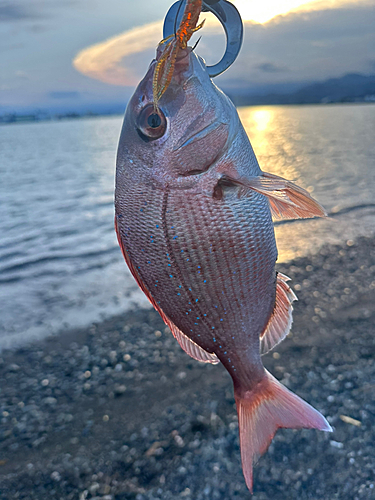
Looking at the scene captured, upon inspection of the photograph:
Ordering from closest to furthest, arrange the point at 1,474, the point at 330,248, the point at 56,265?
the point at 1,474
the point at 330,248
the point at 56,265

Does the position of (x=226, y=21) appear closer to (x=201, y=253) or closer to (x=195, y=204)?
(x=195, y=204)

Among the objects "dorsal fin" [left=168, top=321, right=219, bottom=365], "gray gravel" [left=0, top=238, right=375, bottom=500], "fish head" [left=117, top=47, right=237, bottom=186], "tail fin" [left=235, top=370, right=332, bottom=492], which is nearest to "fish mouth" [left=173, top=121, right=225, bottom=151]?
"fish head" [left=117, top=47, right=237, bottom=186]

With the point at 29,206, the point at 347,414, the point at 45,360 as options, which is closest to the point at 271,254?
the point at 347,414

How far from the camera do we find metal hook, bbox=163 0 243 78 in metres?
1.56

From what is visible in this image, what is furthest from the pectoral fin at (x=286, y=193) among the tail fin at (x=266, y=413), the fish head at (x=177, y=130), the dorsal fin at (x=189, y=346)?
the tail fin at (x=266, y=413)

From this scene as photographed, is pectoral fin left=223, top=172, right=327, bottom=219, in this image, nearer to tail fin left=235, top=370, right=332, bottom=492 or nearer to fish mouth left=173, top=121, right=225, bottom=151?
fish mouth left=173, top=121, right=225, bottom=151

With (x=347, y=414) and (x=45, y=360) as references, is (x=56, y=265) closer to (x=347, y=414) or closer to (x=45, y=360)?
(x=45, y=360)

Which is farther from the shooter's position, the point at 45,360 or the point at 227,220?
the point at 45,360

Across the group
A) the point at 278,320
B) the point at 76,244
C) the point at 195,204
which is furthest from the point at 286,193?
the point at 76,244

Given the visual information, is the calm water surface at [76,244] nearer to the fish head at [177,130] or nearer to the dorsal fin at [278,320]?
the dorsal fin at [278,320]

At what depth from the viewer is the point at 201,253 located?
1.74 meters

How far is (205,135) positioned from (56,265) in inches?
300

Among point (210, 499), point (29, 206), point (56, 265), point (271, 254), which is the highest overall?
point (271, 254)

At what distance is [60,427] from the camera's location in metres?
3.92
